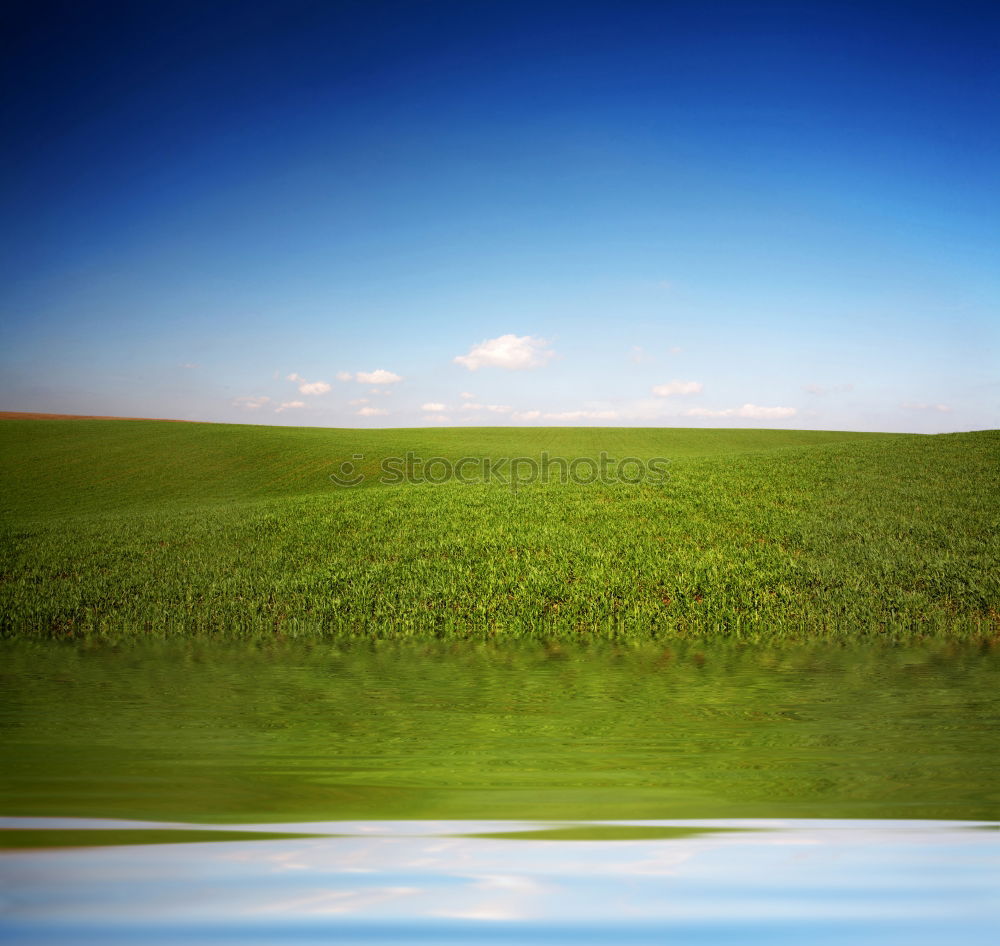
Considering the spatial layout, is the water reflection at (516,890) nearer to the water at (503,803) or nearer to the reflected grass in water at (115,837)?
the water at (503,803)

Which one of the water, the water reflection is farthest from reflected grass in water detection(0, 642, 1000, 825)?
the water reflection

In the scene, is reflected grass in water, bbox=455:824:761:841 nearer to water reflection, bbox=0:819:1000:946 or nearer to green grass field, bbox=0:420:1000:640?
water reflection, bbox=0:819:1000:946

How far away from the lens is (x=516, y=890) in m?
3.21

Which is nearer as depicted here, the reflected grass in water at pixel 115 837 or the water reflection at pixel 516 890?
the water reflection at pixel 516 890

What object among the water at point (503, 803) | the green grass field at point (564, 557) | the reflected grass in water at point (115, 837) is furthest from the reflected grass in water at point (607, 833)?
the green grass field at point (564, 557)

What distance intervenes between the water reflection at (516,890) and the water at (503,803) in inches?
0.7

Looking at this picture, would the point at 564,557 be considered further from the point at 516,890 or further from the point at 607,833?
the point at 516,890

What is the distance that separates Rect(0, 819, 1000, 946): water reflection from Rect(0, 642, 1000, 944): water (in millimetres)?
17

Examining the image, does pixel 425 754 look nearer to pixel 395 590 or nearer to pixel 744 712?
pixel 744 712

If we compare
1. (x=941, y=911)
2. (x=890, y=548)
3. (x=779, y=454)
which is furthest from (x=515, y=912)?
(x=779, y=454)

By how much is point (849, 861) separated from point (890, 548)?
63.2 feet

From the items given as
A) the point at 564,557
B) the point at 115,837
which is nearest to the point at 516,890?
the point at 115,837

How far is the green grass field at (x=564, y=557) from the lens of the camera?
15.4m

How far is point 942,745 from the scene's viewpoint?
6.82 metres
